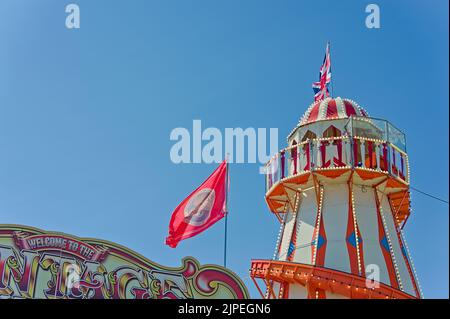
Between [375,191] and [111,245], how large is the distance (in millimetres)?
Answer: 14349

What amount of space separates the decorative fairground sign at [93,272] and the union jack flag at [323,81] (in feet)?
54.5

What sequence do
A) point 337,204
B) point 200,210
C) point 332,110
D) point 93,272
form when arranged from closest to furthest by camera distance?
1. point 93,272
2. point 200,210
3. point 337,204
4. point 332,110

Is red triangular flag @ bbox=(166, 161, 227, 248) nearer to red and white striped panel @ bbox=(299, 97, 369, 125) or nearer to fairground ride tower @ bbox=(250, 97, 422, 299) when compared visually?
fairground ride tower @ bbox=(250, 97, 422, 299)

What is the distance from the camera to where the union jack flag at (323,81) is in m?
41.9

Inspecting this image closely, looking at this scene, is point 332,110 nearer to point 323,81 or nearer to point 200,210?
point 323,81

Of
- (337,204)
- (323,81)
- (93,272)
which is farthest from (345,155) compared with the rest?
(93,272)

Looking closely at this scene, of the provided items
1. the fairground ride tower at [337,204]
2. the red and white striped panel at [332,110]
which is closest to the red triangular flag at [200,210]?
the fairground ride tower at [337,204]

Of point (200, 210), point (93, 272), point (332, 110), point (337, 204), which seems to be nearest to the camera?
point (93, 272)

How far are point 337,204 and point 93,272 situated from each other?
43.1 feet

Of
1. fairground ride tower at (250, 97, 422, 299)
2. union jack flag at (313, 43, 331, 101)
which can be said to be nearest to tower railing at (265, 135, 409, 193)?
fairground ride tower at (250, 97, 422, 299)

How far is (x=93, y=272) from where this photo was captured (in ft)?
92.3
